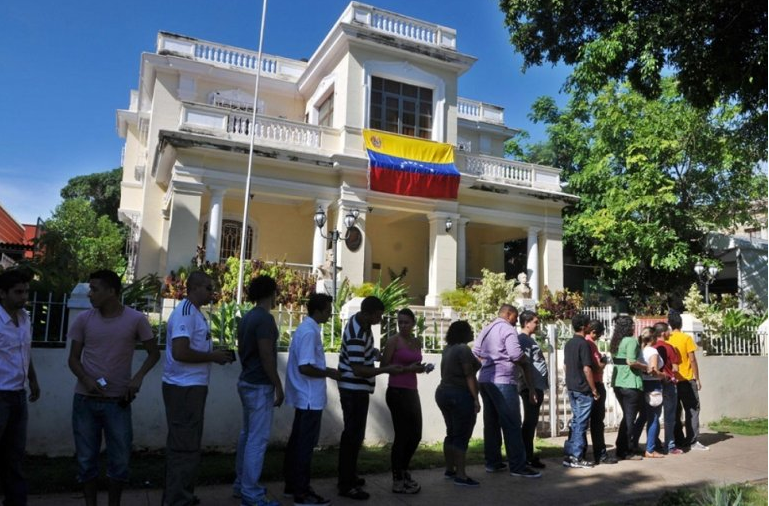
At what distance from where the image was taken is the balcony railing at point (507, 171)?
1830 centimetres

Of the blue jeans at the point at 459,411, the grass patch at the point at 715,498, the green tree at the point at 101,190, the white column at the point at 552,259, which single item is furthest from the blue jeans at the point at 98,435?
the green tree at the point at 101,190

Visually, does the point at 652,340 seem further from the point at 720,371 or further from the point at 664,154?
the point at 664,154

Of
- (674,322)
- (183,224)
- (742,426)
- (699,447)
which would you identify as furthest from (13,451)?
(183,224)

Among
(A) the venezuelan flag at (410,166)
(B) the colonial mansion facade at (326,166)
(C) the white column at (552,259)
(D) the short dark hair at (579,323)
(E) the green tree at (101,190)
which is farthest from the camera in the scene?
(E) the green tree at (101,190)

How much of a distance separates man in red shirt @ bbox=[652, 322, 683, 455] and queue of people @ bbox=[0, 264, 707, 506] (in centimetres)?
9

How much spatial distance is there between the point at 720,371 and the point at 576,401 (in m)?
5.52

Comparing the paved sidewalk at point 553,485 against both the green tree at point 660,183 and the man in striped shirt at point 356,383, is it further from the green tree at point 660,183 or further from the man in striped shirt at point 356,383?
the green tree at point 660,183

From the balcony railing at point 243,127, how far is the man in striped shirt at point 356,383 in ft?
38.6

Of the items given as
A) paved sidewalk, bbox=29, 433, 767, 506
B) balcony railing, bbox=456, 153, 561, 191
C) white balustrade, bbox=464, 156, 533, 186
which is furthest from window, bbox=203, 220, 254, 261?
paved sidewalk, bbox=29, 433, 767, 506

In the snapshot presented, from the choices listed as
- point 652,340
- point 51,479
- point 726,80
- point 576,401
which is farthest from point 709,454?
point 51,479

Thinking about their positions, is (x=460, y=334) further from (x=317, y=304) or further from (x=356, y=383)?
(x=317, y=304)

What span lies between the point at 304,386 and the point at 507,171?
15.4 metres

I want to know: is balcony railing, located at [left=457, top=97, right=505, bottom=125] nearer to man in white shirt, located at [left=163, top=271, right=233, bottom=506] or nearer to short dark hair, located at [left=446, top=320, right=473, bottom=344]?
short dark hair, located at [left=446, top=320, right=473, bottom=344]

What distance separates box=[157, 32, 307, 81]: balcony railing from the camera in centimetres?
1892
